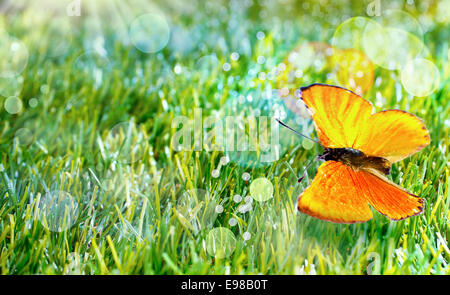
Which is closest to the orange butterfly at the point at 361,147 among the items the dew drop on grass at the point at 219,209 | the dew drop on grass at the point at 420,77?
the dew drop on grass at the point at 219,209

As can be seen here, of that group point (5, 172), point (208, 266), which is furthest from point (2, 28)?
point (208, 266)

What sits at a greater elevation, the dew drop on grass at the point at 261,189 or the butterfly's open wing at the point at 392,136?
the butterfly's open wing at the point at 392,136

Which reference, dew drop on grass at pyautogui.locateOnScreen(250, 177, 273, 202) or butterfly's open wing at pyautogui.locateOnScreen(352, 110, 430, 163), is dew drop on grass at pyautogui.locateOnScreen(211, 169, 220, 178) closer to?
dew drop on grass at pyautogui.locateOnScreen(250, 177, 273, 202)

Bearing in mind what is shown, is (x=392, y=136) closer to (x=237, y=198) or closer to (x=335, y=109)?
(x=335, y=109)

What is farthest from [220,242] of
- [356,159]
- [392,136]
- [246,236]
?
[392,136]

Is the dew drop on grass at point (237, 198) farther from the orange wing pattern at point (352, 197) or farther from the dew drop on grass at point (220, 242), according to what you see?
the orange wing pattern at point (352, 197)

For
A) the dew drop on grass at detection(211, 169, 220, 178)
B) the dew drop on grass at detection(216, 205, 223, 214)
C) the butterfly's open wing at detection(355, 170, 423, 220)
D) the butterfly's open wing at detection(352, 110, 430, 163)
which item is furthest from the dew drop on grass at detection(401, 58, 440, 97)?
the dew drop on grass at detection(216, 205, 223, 214)

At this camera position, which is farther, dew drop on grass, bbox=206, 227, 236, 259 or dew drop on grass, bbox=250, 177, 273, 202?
dew drop on grass, bbox=250, 177, 273, 202

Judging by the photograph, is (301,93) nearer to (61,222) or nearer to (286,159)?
(286,159)
